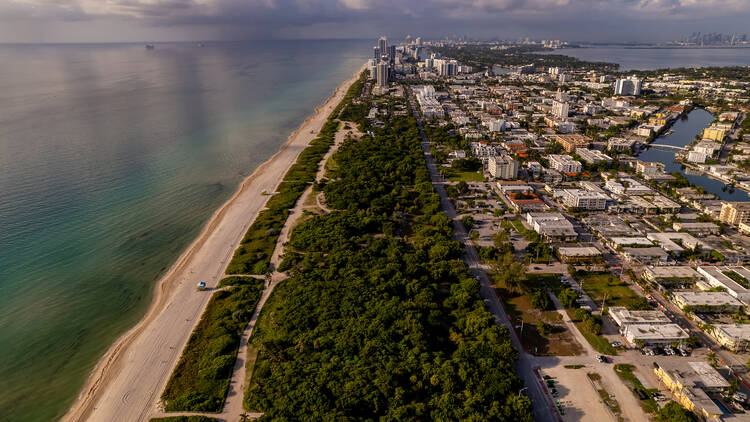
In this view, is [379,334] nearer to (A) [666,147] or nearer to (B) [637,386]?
(B) [637,386]

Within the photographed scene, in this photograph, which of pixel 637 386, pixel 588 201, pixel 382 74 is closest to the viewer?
pixel 637 386

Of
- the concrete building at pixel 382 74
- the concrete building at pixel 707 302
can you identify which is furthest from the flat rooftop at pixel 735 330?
the concrete building at pixel 382 74

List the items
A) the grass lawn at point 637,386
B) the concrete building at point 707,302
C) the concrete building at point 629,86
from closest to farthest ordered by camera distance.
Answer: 1. the grass lawn at point 637,386
2. the concrete building at point 707,302
3. the concrete building at point 629,86

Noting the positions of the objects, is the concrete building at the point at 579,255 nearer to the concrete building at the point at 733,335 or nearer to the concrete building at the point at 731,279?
the concrete building at the point at 731,279

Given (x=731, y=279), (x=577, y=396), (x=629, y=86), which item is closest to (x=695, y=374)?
(x=577, y=396)

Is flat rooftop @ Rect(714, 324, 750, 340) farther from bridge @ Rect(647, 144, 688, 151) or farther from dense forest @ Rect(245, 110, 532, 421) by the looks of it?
bridge @ Rect(647, 144, 688, 151)

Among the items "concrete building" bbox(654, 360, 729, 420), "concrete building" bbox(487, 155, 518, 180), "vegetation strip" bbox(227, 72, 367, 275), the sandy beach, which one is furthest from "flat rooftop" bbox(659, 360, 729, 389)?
"concrete building" bbox(487, 155, 518, 180)

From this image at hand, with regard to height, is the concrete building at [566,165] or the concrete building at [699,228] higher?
the concrete building at [566,165]
